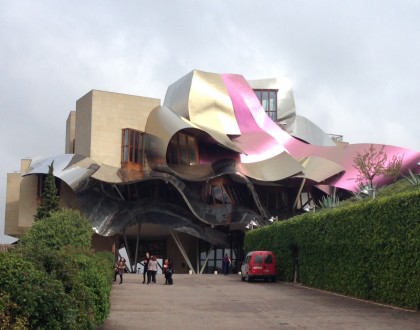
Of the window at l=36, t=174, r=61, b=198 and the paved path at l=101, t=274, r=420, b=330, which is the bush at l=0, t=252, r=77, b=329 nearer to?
the paved path at l=101, t=274, r=420, b=330

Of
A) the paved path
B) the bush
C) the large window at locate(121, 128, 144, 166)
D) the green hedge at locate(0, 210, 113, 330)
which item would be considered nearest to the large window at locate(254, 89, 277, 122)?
the large window at locate(121, 128, 144, 166)

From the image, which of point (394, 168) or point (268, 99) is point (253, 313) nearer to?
point (394, 168)

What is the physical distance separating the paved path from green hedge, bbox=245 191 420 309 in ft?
1.89

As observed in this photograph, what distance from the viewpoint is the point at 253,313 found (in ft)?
46.3

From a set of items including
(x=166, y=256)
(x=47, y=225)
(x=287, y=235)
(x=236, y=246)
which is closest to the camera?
(x=287, y=235)

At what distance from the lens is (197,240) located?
2037 inches

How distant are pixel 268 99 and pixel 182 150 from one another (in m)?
18.9

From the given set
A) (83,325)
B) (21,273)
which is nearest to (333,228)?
(83,325)

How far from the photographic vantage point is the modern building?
46.5m

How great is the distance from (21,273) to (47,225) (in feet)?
85.3

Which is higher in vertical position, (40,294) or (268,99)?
(268,99)

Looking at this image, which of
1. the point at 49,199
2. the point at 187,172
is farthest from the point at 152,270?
the point at 187,172

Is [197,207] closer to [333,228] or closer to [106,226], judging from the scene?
[106,226]

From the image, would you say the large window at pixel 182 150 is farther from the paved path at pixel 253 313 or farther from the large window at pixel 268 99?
the paved path at pixel 253 313
